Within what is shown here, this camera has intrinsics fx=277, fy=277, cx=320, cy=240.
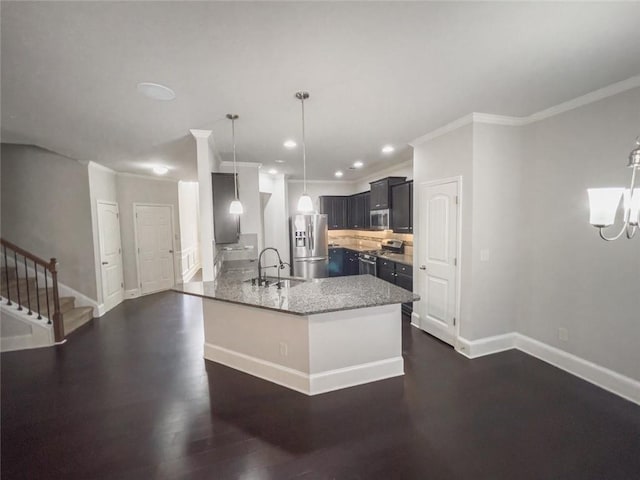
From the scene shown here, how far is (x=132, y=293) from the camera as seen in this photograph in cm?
586

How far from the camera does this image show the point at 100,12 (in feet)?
4.55

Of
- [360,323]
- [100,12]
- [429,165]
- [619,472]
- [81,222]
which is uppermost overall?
[100,12]

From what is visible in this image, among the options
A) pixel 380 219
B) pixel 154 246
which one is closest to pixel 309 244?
pixel 380 219

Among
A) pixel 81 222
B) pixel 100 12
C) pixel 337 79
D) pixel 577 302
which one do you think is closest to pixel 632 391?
pixel 577 302

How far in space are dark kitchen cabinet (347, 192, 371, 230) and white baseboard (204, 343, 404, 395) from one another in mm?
3762

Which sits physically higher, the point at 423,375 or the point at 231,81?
the point at 231,81

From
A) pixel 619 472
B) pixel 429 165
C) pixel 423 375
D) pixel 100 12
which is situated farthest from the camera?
pixel 429 165

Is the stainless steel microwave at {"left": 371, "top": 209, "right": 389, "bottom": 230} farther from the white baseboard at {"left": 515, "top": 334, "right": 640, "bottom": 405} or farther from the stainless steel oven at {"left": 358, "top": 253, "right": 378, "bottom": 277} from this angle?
the white baseboard at {"left": 515, "top": 334, "right": 640, "bottom": 405}

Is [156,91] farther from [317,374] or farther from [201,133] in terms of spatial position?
[317,374]

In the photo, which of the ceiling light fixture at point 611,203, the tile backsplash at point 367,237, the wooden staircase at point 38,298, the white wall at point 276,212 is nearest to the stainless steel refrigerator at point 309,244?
the white wall at point 276,212

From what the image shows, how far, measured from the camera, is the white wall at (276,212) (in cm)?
628

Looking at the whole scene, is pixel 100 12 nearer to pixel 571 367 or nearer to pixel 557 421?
pixel 557 421

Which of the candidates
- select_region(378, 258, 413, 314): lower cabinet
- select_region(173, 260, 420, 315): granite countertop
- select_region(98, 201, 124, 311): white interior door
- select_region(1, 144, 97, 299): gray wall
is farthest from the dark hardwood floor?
select_region(98, 201, 124, 311): white interior door

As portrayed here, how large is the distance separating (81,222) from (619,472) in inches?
262
